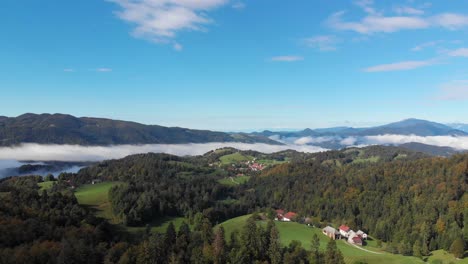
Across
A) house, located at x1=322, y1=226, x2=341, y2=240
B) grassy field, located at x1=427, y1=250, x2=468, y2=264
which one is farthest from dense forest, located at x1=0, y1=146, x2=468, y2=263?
house, located at x1=322, y1=226, x2=341, y2=240

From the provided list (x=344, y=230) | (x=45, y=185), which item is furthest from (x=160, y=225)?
(x=45, y=185)

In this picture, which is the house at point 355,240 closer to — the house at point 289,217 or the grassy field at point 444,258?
the grassy field at point 444,258

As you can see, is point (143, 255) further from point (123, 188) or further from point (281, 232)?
point (123, 188)

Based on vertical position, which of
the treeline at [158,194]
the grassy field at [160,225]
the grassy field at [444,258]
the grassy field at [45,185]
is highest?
the grassy field at [45,185]

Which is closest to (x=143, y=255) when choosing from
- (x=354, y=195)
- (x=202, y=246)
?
(x=202, y=246)

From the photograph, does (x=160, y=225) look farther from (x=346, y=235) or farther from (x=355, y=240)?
(x=355, y=240)

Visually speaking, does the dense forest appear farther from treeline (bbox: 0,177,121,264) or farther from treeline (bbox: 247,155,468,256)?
treeline (bbox: 247,155,468,256)

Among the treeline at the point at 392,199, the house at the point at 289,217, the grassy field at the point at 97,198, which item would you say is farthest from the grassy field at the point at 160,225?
the treeline at the point at 392,199
